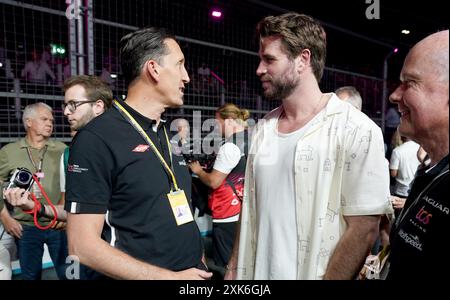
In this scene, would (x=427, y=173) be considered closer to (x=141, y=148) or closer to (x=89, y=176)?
(x=141, y=148)

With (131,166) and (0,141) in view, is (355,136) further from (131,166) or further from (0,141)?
(0,141)

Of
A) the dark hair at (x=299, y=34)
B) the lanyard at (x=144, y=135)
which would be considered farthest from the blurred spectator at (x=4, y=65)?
the dark hair at (x=299, y=34)

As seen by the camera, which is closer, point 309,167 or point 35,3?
point 309,167

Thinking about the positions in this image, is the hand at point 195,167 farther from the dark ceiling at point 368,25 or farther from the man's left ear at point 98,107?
the dark ceiling at point 368,25

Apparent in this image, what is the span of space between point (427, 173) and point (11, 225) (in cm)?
318

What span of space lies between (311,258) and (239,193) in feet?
6.27

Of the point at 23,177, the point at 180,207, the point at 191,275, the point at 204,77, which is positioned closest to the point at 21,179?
the point at 23,177

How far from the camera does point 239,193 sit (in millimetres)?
3201

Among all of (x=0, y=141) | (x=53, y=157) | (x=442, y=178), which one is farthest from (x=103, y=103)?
(x=442, y=178)

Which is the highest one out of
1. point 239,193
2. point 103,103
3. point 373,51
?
point 373,51

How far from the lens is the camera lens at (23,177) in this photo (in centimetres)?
196

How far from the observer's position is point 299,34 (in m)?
1.48

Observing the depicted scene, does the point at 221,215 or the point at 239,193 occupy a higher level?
the point at 239,193

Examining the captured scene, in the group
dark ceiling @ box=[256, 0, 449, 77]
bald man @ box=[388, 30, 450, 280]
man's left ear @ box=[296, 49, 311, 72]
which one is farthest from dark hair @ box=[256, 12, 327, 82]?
dark ceiling @ box=[256, 0, 449, 77]
